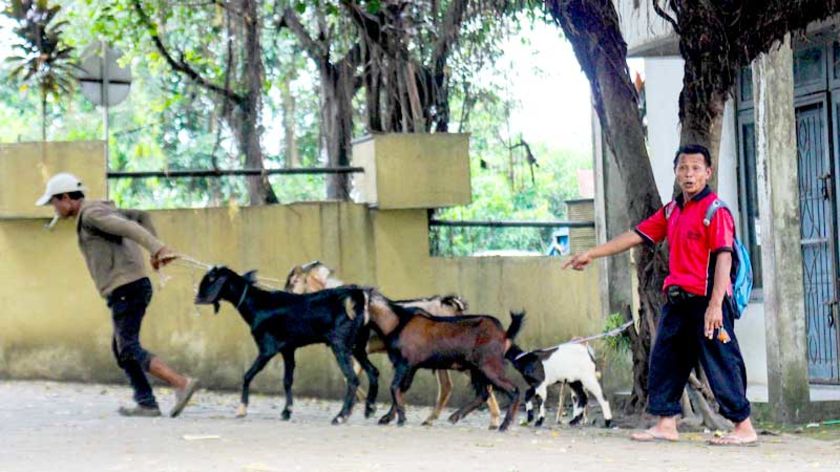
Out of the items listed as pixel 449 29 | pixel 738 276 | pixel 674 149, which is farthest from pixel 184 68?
pixel 738 276

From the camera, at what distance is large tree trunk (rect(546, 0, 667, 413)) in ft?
35.4

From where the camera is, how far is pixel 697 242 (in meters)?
9.06

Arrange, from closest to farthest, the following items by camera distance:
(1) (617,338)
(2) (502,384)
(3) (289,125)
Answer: (2) (502,384)
(1) (617,338)
(3) (289,125)

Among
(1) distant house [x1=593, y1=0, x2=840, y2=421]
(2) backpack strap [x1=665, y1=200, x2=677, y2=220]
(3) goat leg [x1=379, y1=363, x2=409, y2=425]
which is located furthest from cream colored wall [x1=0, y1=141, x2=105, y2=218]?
(2) backpack strap [x1=665, y1=200, x2=677, y2=220]

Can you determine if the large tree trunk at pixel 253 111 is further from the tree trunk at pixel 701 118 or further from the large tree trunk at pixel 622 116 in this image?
the tree trunk at pixel 701 118

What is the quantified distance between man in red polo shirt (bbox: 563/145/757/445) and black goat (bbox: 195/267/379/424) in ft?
6.76

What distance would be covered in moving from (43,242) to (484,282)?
390 centimetres

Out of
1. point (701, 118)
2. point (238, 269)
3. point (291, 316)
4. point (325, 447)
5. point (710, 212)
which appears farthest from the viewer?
point (238, 269)

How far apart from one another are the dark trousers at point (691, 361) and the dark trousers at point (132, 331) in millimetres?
3603

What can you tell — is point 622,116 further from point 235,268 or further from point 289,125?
point 289,125

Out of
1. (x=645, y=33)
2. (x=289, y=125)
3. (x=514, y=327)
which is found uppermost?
(x=645, y=33)

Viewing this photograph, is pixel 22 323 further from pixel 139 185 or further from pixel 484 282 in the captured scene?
pixel 484 282

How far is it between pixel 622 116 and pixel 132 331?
380 centimetres

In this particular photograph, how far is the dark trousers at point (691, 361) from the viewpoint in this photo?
29.7ft
